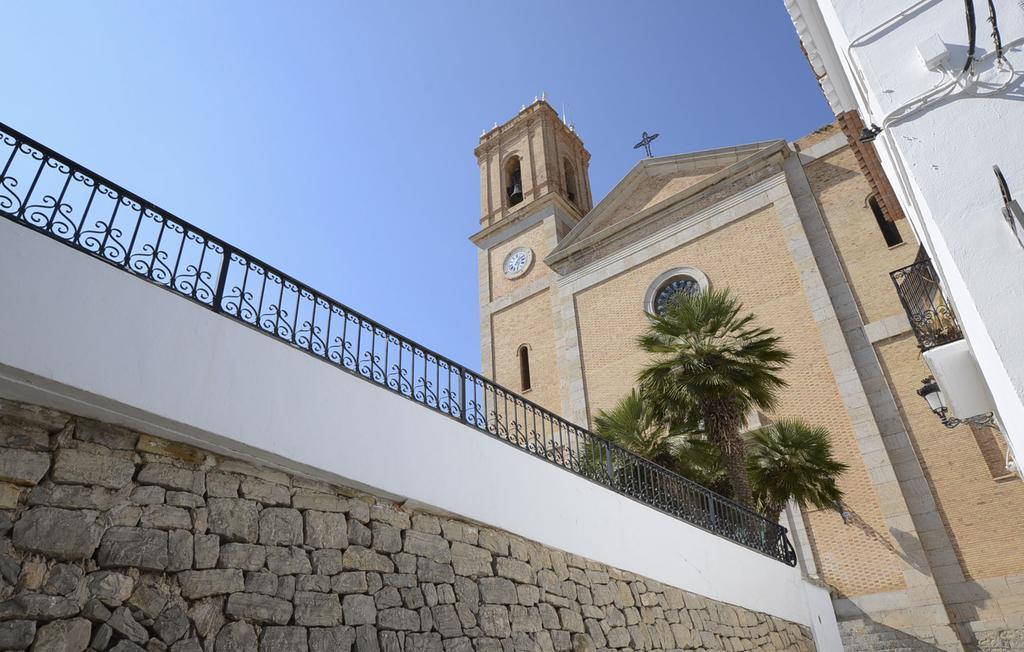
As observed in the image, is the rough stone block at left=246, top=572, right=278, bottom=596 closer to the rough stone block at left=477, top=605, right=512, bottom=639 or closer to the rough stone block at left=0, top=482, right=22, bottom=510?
the rough stone block at left=0, top=482, right=22, bottom=510

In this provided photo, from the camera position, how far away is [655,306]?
18000mm

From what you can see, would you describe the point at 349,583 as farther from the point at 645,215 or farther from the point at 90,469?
the point at 645,215

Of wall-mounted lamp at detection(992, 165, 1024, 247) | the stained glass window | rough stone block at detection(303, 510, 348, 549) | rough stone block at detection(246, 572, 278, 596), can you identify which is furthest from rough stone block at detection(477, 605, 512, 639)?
the stained glass window

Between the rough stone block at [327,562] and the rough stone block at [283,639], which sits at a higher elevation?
the rough stone block at [327,562]

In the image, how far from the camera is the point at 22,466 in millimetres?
3932

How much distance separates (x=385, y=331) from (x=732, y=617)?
237 inches

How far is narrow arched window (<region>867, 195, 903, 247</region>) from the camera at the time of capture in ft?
49.2

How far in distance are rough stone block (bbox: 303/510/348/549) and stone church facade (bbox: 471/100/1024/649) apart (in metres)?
7.76

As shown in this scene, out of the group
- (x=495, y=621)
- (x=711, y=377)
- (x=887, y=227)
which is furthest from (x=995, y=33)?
(x=887, y=227)

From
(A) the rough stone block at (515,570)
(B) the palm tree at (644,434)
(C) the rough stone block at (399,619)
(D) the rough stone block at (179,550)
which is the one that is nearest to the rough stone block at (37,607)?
(D) the rough stone block at (179,550)

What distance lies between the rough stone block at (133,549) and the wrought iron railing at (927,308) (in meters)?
6.70

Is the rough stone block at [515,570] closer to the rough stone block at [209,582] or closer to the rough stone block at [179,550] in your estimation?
the rough stone block at [209,582]

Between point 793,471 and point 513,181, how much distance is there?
50.5ft

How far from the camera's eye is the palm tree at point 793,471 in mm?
11508
